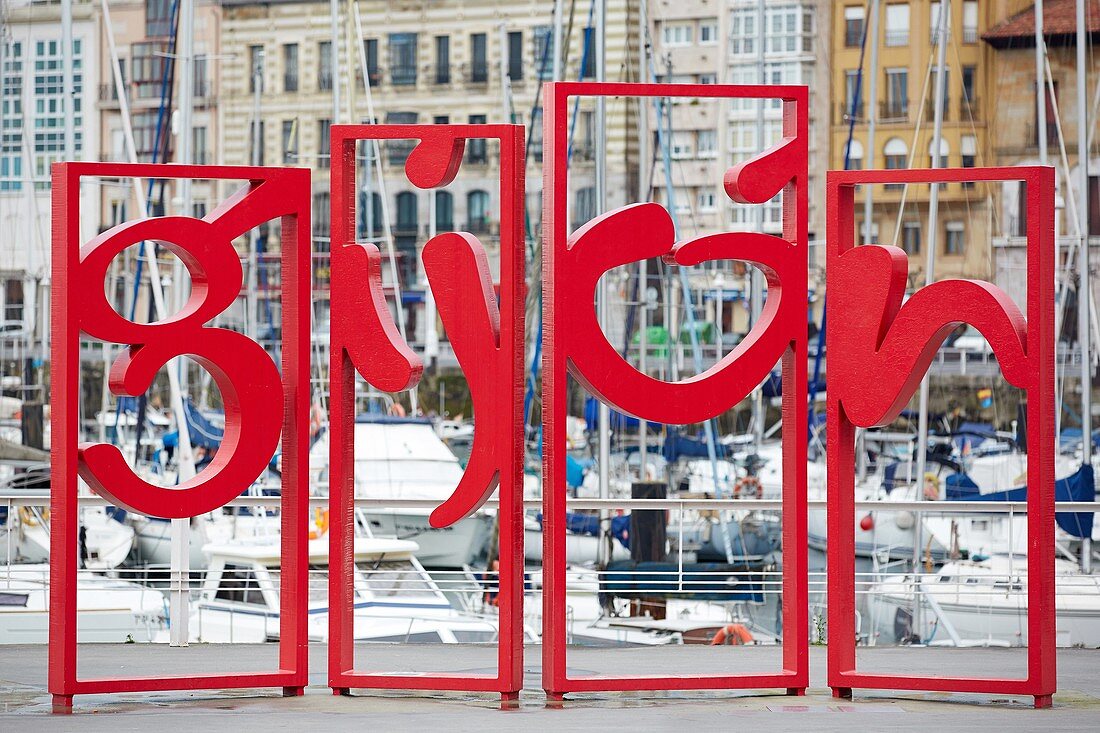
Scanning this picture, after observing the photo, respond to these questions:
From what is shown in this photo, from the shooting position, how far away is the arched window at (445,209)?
52438 millimetres

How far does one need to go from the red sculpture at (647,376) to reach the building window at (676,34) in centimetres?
4109

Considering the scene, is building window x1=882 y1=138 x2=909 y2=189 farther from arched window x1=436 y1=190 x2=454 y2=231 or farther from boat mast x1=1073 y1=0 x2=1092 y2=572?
boat mast x1=1073 y1=0 x2=1092 y2=572

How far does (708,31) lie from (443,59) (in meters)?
9.27

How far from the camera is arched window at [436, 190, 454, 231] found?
5244cm

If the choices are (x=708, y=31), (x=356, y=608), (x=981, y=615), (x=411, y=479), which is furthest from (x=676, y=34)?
(x=356, y=608)

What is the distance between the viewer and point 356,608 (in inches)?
553

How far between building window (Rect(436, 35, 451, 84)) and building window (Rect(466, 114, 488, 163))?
1.58m

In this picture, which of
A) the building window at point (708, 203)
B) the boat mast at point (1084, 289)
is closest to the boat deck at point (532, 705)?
the boat mast at point (1084, 289)

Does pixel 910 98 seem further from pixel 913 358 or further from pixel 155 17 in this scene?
pixel 913 358

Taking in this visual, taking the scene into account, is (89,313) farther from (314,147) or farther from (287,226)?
(314,147)

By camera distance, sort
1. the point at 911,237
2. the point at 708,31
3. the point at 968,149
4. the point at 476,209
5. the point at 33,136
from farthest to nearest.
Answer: the point at 476,209 < the point at 911,237 < the point at 708,31 < the point at 968,149 < the point at 33,136

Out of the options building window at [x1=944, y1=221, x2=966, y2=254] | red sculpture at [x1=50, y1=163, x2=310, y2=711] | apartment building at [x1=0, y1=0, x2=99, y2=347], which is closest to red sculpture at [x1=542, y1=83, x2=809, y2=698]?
red sculpture at [x1=50, y1=163, x2=310, y2=711]

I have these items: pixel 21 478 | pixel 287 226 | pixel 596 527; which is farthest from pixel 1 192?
pixel 287 226

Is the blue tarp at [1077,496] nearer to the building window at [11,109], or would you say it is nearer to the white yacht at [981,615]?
the white yacht at [981,615]
